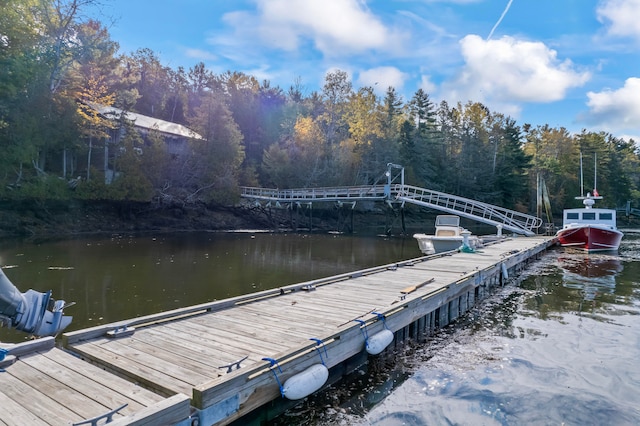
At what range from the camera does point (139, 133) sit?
35.6 m

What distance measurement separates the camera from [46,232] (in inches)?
1017

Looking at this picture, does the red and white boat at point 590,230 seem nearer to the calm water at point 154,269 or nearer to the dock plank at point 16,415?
the calm water at point 154,269

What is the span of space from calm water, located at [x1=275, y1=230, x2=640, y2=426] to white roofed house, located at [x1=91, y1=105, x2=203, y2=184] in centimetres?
3048

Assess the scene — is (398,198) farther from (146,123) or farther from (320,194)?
(146,123)

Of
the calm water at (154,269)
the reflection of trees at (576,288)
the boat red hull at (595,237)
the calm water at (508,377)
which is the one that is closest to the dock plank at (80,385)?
the calm water at (508,377)

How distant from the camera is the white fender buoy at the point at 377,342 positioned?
5.58 m

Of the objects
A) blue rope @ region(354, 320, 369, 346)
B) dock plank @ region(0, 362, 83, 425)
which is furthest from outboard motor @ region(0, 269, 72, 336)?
blue rope @ region(354, 320, 369, 346)

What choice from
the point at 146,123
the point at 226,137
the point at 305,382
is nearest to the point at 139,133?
the point at 146,123

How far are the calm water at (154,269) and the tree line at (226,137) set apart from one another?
9.42 m

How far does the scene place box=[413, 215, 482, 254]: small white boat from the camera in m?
18.3

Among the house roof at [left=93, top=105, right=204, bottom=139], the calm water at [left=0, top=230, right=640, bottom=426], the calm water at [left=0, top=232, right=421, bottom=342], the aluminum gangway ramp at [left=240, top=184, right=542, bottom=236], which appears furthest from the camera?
the house roof at [left=93, top=105, right=204, bottom=139]

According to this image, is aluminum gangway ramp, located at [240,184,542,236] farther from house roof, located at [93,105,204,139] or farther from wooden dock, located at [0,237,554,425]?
wooden dock, located at [0,237,554,425]

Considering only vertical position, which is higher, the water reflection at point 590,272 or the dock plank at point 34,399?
the dock plank at point 34,399

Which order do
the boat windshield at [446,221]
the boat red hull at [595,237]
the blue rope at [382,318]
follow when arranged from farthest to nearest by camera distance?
the boat red hull at [595,237]
the boat windshield at [446,221]
the blue rope at [382,318]
